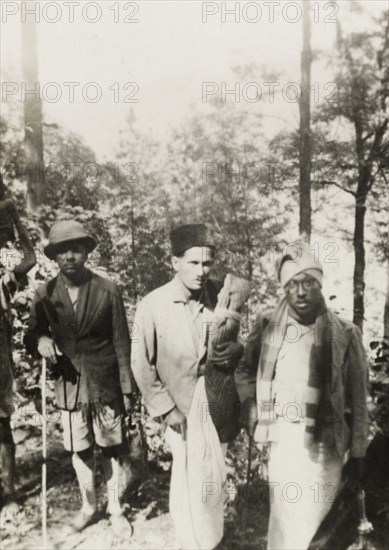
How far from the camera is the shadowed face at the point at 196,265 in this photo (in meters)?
2.86

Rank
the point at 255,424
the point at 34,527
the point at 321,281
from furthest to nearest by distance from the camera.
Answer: the point at 34,527 → the point at 255,424 → the point at 321,281

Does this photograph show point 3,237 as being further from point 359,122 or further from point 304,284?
point 359,122

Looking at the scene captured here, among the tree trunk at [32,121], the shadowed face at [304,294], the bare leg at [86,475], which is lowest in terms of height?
the bare leg at [86,475]

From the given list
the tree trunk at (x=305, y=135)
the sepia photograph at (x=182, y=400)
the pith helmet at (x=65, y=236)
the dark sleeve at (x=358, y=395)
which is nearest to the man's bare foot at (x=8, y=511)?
the sepia photograph at (x=182, y=400)

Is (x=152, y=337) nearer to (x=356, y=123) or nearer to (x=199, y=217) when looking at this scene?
(x=199, y=217)

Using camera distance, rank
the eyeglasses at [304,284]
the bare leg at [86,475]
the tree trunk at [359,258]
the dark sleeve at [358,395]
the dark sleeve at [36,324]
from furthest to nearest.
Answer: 1. the tree trunk at [359,258]
2. the bare leg at [86,475]
3. the dark sleeve at [36,324]
4. the dark sleeve at [358,395]
5. the eyeglasses at [304,284]

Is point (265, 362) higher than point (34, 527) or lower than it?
higher

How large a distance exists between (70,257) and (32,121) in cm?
317

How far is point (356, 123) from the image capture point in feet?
45.4

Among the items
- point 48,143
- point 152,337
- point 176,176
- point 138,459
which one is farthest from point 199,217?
point 152,337

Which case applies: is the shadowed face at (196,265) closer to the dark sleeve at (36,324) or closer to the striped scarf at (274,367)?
the striped scarf at (274,367)

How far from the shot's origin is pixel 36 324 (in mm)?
3309

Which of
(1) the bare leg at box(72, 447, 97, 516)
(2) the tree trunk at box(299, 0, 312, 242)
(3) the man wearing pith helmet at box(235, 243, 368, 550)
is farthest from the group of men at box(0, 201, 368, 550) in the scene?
(2) the tree trunk at box(299, 0, 312, 242)

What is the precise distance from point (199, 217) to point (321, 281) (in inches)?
462
